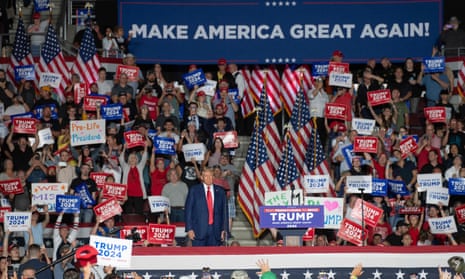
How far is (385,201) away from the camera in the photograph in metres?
26.2

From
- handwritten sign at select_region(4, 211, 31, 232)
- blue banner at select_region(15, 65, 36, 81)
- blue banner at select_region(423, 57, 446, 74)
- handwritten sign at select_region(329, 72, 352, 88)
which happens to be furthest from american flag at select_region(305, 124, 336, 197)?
blue banner at select_region(15, 65, 36, 81)

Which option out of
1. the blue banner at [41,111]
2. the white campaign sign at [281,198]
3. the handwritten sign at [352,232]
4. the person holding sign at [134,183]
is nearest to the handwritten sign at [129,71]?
the blue banner at [41,111]

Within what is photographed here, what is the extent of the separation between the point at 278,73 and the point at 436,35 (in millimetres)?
4140

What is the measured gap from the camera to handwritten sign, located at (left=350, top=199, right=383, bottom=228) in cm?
2314

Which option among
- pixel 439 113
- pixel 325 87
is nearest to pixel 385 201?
pixel 439 113

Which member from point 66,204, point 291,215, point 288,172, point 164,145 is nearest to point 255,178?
point 288,172

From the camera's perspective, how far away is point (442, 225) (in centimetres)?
2456

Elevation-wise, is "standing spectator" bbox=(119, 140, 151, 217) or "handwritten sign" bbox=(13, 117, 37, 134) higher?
"handwritten sign" bbox=(13, 117, 37, 134)

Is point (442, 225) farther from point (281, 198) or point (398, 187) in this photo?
point (281, 198)

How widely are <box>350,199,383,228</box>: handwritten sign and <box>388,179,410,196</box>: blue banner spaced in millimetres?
3238

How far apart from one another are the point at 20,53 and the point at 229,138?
21.4ft

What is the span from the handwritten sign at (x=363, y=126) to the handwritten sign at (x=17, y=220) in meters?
7.61

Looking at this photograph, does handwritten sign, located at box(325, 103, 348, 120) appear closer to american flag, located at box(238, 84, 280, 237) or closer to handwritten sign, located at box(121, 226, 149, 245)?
american flag, located at box(238, 84, 280, 237)

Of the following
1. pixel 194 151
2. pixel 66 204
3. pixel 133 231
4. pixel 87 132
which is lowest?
pixel 133 231
